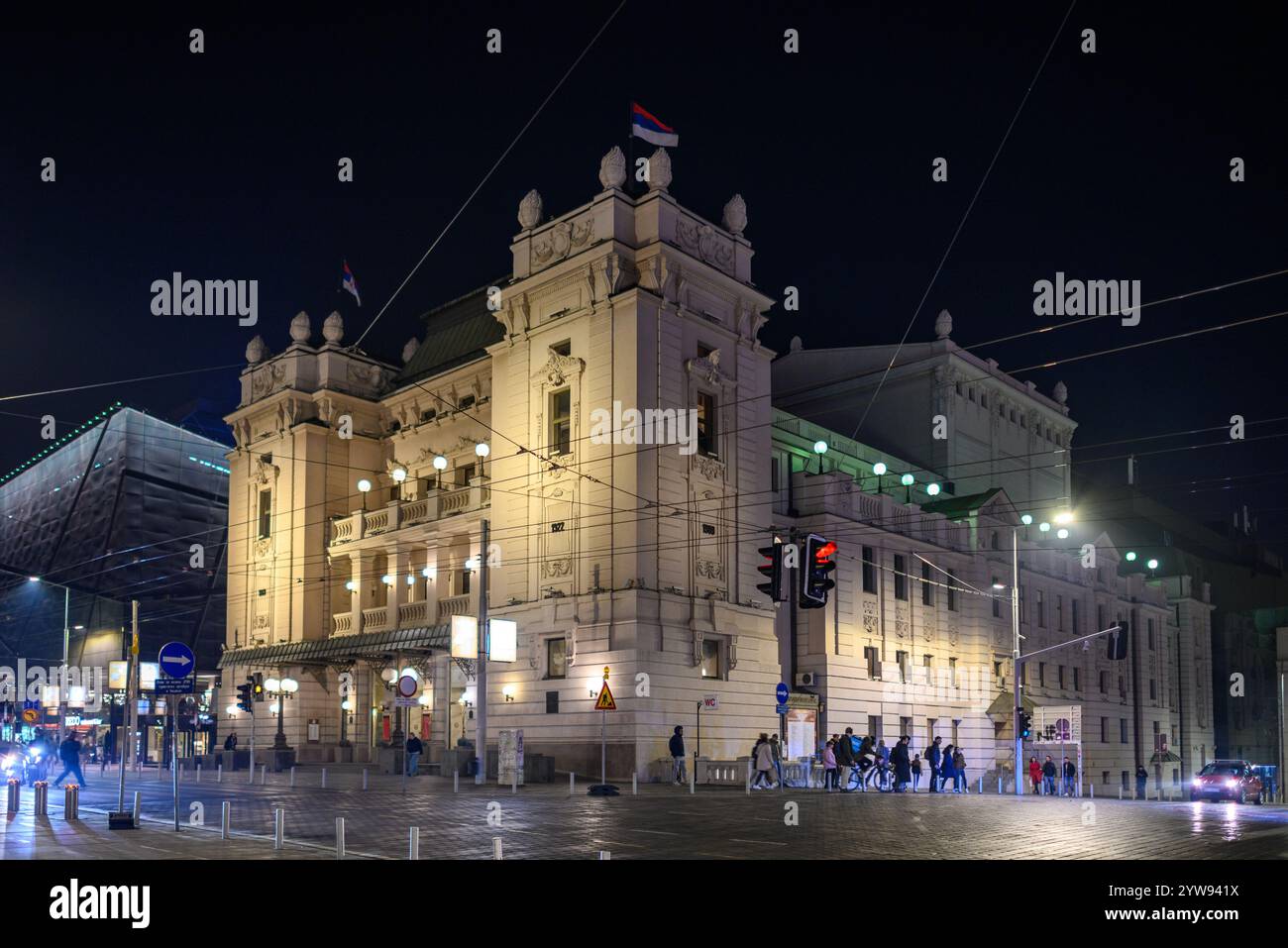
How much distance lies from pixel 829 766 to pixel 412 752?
1455cm

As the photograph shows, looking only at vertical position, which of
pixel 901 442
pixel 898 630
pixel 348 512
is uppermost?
pixel 901 442

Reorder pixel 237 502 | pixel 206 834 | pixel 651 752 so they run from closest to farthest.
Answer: pixel 206 834
pixel 651 752
pixel 237 502

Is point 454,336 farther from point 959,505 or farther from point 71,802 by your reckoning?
point 71,802

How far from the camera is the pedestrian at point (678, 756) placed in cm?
3859

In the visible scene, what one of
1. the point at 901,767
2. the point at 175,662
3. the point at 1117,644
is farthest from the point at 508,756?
the point at 1117,644

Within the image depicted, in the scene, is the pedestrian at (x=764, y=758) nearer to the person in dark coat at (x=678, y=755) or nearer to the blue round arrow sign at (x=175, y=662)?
the person in dark coat at (x=678, y=755)

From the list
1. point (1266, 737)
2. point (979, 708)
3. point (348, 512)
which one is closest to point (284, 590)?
point (348, 512)

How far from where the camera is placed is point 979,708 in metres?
61.2

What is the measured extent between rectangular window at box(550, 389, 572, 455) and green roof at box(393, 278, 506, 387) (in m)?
7.65

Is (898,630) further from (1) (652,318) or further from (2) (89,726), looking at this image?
Result: (2) (89,726)

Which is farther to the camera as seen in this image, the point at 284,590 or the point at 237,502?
the point at 237,502

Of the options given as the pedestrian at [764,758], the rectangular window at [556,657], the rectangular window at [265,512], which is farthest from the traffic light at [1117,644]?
the rectangular window at [265,512]
